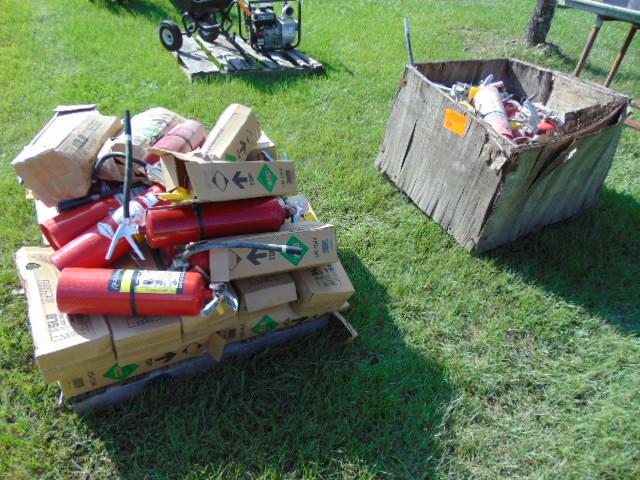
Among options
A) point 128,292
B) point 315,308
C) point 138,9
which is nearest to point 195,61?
point 138,9

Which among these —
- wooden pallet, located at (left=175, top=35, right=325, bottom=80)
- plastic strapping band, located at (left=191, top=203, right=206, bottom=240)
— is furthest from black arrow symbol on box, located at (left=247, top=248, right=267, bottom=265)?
wooden pallet, located at (left=175, top=35, right=325, bottom=80)

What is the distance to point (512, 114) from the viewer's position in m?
3.83

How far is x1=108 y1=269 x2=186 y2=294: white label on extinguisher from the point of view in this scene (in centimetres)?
199

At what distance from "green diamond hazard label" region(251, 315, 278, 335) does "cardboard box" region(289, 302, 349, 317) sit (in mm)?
139

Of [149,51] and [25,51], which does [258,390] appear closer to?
[149,51]

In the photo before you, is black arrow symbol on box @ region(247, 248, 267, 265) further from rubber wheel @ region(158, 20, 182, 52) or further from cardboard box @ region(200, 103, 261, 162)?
rubber wheel @ region(158, 20, 182, 52)

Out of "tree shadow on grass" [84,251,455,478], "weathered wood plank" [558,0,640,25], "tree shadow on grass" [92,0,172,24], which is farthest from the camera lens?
"tree shadow on grass" [92,0,172,24]

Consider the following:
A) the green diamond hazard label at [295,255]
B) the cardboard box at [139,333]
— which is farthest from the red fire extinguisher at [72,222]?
the green diamond hazard label at [295,255]

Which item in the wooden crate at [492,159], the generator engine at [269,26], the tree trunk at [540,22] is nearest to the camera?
the wooden crate at [492,159]

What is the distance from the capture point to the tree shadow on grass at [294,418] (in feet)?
6.88

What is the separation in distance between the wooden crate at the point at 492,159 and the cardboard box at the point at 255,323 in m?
1.63

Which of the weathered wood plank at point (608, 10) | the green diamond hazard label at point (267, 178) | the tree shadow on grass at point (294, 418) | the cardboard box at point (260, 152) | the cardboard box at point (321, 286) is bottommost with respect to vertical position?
the tree shadow on grass at point (294, 418)

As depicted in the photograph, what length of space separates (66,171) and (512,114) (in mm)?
3420

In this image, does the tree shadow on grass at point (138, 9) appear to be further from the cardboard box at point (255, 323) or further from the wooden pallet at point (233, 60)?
the cardboard box at point (255, 323)
